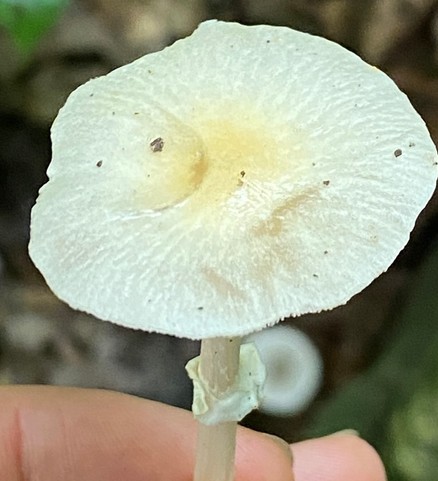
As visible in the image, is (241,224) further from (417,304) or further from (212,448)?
(417,304)

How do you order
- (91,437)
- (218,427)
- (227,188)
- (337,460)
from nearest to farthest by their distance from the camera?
1. (227,188)
2. (218,427)
3. (91,437)
4. (337,460)

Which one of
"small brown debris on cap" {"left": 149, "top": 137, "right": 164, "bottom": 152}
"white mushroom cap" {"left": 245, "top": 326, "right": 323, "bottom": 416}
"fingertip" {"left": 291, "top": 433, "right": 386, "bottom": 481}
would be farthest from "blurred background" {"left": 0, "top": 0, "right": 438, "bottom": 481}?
"small brown debris on cap" {"left": 149, "top": 137, "right": 164, "bottom": 152}

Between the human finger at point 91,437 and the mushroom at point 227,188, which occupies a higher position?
the mushroom at point 227,188

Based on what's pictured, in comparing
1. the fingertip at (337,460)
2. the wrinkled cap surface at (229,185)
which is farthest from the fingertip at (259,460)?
the wrinkled cap surface at (229,185)

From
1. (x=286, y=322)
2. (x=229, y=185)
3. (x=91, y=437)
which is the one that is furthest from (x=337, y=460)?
(x=229, y=185)

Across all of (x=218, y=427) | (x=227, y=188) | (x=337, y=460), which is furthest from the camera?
(x=337, y=460)

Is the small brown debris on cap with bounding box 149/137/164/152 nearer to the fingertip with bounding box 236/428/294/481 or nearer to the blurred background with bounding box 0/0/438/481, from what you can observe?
the fingertip with bounding box 236/428/294/481

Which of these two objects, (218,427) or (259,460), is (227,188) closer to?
(218,427)

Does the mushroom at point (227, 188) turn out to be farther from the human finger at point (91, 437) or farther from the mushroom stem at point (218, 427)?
the human finger at point (91, 437)

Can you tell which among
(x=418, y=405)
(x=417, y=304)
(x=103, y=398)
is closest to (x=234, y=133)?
(x=103, y=398)
